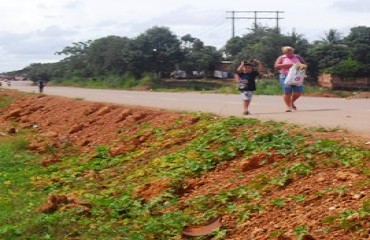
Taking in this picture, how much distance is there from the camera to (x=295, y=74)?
12914mm

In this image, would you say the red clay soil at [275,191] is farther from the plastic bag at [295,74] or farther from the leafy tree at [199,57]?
the leafy tree at [199,57]

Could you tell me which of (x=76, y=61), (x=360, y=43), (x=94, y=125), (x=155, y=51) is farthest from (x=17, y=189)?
(x=76, y=61)

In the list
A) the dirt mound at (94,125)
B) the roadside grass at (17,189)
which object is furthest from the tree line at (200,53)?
the roadside grass at (17,189)

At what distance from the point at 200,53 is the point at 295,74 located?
4615cm

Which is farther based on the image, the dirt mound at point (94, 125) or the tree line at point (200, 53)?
the tree line at point (200, 53)

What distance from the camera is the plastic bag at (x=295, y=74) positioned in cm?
1292

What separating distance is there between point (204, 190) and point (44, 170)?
482cm

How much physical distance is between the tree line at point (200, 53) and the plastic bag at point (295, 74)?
1054 inches

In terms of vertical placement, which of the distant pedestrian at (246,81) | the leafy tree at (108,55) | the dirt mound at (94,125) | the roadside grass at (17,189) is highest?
the leafy tree at (108,55)

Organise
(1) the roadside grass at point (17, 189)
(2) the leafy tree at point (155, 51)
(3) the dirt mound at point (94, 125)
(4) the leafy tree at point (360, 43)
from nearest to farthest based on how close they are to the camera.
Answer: (1) the roadside grass at point (17, 189) → (3) the dirt mound at point (94, 125) → (4) the leafy tree at point (360, 43) → (2) the leafy tree at point (155, 51)

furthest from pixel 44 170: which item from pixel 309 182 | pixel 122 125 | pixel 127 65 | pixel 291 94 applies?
pixel 127 65

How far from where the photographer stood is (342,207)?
5.37 metres

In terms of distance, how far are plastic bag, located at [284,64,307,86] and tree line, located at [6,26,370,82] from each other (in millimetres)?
26761

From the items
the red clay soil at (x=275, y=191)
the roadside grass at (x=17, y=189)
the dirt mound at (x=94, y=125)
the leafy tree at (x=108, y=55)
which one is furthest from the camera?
the leafy tree at (x=108, y=55)
